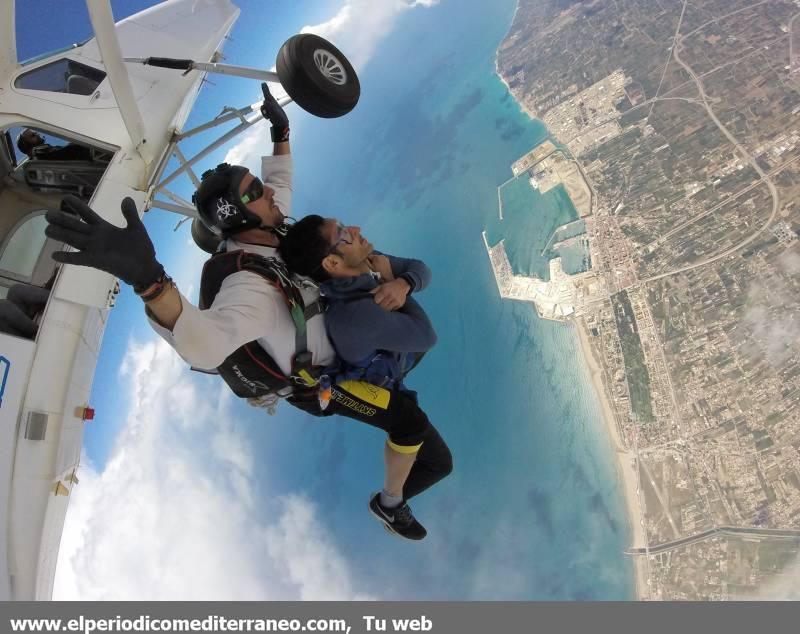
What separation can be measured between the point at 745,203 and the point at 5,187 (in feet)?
34.8

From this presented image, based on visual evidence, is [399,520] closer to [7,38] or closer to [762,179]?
[7,38]

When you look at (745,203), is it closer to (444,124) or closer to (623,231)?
(623,231)

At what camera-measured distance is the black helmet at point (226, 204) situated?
1.90m

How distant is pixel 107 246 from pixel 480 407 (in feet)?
27.4

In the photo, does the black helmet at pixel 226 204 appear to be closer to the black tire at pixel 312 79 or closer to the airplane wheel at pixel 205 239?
the black tire at pixel 312 79

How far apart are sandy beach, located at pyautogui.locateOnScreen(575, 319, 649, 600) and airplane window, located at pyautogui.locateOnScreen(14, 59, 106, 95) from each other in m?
8.05

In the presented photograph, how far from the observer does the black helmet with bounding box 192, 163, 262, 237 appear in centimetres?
190

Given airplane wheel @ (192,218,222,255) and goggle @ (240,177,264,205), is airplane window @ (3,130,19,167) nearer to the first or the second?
airplane wheel @ (192,218,222,255)

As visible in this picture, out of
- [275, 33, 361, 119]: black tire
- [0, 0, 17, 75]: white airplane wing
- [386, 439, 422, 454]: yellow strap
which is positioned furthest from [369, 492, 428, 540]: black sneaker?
[0, 0, 17, 75]: white airplane wing

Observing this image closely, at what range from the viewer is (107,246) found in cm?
124

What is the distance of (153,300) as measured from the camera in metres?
1.29

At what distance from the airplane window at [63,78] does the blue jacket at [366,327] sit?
3593mm

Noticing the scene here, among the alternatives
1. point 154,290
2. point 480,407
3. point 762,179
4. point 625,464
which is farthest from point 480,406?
point 154,290
